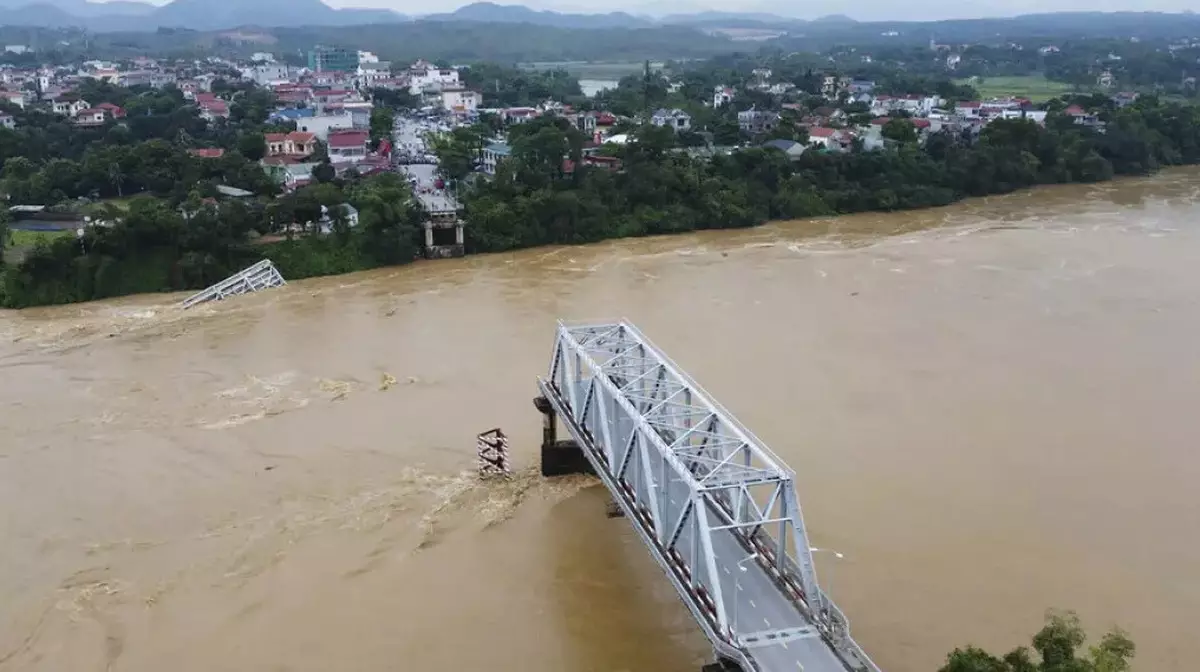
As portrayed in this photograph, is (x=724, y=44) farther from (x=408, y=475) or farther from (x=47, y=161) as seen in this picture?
(x=408, y=475)

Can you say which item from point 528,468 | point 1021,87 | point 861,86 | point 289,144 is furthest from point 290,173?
point 1021,87

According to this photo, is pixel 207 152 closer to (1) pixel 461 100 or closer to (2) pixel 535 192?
(2) pixel 535 192

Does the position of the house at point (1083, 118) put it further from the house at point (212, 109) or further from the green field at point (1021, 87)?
the house at point (212, 109)

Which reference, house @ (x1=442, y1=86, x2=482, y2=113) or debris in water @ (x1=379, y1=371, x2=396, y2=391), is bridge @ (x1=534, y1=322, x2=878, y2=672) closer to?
debris in water @ (x1=379, y1=371, x2=396, y2=391)

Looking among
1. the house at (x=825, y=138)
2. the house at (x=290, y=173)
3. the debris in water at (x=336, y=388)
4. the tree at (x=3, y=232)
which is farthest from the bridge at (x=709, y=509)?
the house at (x=825, y=138)

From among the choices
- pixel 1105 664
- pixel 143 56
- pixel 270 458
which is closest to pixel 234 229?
pixel 270 458

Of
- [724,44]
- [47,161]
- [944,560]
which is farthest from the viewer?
[724,44]

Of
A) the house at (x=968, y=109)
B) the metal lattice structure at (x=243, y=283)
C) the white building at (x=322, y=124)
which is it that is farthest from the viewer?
the house at (x=968, y=109)
